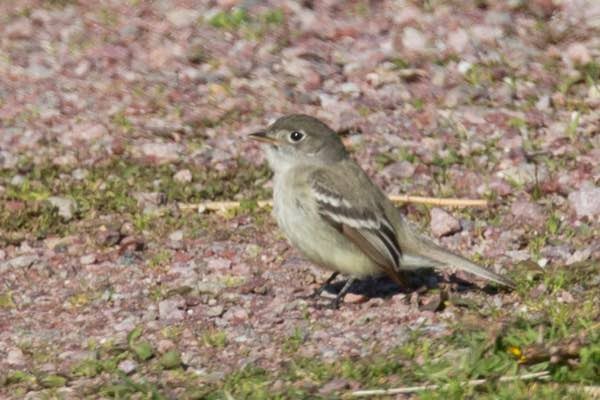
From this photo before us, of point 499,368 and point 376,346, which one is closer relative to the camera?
point 499,368

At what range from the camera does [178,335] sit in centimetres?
1004

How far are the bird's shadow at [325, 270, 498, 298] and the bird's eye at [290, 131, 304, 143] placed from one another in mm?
1075

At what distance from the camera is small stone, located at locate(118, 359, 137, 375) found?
9453 millimetres

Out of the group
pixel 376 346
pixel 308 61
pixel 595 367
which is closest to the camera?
pixel 595 367

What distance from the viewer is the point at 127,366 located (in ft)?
31.2

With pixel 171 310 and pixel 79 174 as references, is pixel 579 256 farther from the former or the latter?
pixel 79 174

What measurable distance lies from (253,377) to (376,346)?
902 millimetres

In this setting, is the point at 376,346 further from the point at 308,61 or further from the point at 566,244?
the point at 308,61

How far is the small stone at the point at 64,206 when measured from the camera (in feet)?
40.1

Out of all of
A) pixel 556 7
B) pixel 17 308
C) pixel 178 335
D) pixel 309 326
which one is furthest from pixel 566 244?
pixel 556 7

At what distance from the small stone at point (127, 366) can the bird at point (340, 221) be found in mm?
1602

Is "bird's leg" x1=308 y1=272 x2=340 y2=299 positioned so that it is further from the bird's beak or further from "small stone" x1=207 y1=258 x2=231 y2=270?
the bird's beak

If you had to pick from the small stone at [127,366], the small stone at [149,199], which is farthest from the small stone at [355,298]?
the small stone at [149,199]

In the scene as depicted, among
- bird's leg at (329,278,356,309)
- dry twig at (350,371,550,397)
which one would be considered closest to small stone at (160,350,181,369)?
dry twig at (350,371,550,397)
